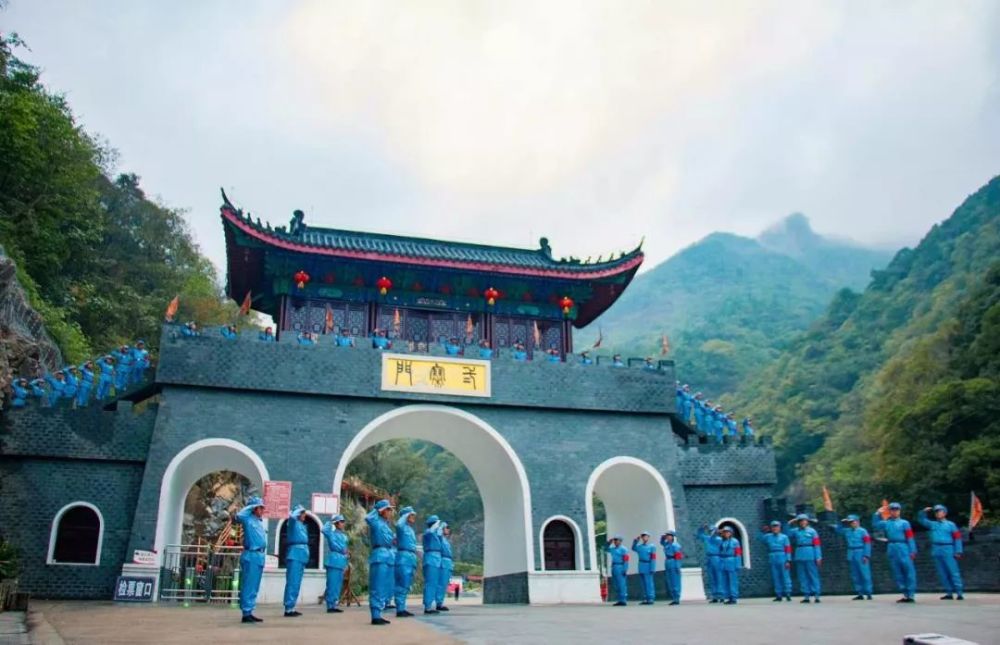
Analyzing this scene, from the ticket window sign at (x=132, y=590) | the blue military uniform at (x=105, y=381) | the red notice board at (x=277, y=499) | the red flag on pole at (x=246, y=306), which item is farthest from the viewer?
the red flag on pole at (x=246, y=306)

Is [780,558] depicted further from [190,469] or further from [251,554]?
[190,469]

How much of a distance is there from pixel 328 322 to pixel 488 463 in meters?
3.78

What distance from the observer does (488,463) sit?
1491cm

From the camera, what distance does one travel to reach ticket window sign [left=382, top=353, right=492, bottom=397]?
44.7 ft

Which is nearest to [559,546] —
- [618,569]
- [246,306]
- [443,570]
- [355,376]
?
[618,569]

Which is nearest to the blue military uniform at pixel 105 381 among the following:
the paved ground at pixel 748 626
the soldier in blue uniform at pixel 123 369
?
the soldier in blue uniform at pixel 123 369

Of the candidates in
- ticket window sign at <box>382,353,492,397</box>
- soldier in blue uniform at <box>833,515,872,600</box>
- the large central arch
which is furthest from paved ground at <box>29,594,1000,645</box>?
ticket window sign at <box>382,353,492,397</box>

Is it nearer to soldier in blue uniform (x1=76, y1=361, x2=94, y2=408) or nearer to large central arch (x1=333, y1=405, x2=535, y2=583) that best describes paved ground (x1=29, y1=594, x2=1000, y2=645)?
soldier in blue uniform (x1=76, y1=361, x2=94, y2=408)

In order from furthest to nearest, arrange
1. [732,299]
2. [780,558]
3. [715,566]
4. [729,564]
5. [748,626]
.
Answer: [732,299]
[715,566]
[729,564]
[780,558]
[748,626]

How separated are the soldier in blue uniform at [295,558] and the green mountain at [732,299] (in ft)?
155

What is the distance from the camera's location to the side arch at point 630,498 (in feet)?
45.8

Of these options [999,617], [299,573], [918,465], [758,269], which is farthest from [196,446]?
[758,269]

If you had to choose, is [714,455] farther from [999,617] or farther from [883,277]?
[883,277]

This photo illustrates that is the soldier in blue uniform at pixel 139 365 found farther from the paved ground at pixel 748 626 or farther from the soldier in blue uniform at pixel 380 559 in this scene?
the paved ground at pixel 748 626
